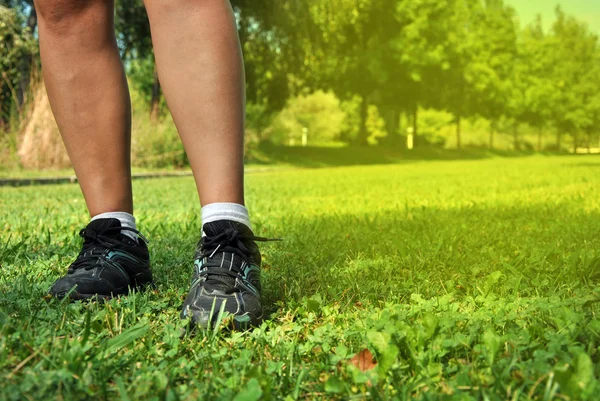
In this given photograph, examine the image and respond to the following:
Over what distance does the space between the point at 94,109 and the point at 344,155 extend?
85.0 ft

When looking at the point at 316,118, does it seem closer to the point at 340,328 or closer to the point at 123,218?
the point at 123,218

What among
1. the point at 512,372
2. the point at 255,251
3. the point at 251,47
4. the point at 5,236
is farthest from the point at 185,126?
the point at 251,47

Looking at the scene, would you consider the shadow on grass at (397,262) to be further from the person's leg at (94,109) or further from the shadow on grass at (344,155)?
the shadow on grass at (344,155)

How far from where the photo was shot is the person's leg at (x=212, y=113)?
5.40ft

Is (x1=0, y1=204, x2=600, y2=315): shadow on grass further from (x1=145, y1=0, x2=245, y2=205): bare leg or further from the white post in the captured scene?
the white post

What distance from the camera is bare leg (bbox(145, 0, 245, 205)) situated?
1677mm

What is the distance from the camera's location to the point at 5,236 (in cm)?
313

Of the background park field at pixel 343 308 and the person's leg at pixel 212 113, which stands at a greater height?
the person's leg at pixel 212 113

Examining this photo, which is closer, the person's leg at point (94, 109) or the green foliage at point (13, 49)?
the person's leg at point (94, 109)

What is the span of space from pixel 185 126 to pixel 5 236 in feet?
5.86

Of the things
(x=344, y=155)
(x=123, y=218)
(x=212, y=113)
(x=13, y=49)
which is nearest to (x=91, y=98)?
(x=123, y=218)

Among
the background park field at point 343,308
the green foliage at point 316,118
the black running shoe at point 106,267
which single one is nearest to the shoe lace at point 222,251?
the background park field at point 343,308

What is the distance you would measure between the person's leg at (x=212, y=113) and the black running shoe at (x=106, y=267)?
275 mm

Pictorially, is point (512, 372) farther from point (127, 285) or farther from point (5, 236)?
point (5, 236)
